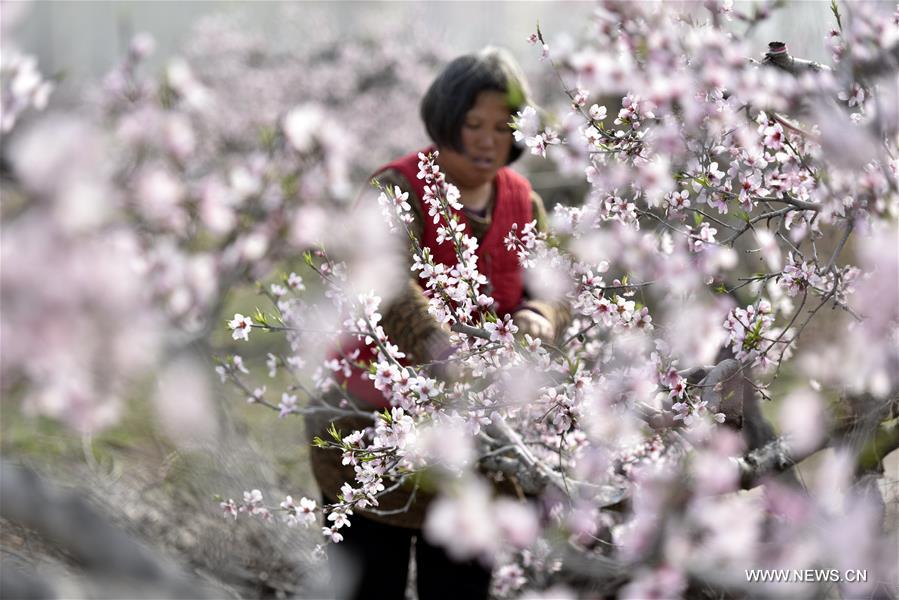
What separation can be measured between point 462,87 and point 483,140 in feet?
0.50

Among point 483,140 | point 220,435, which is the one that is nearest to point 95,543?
point 483,140

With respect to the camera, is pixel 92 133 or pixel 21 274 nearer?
pixel 21 274

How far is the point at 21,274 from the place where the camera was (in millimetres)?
962

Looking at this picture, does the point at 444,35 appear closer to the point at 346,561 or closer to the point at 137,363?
the point at 346,561

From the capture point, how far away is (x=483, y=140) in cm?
238

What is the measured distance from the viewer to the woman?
2289 millimetres

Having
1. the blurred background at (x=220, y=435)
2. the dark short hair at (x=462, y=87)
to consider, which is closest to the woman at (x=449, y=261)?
the dark short hair at (x=462, y=87)

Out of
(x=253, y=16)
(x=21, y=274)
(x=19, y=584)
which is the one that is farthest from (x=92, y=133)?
(x=253, y=16)

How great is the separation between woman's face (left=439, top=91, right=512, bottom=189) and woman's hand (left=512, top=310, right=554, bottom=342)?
42 cm

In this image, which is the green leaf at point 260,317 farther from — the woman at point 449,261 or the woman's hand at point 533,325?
the woman's hand at point 533,325

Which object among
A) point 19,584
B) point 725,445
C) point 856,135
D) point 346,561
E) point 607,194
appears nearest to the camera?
point 19,584

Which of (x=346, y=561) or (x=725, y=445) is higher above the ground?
(x=346, y=561)

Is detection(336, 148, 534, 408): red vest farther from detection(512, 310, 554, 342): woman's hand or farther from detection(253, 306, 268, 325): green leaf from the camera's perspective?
detection(253, 306, 268, 325): green leaf

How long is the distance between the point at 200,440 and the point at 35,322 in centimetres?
226
